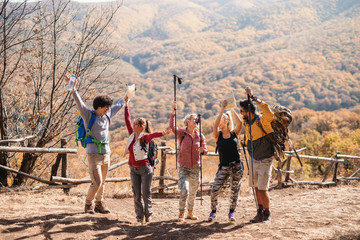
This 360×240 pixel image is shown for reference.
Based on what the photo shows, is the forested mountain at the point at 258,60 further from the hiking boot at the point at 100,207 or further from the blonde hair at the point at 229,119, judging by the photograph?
the hiking boot at the point at 100,207

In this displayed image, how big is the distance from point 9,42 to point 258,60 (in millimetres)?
113838

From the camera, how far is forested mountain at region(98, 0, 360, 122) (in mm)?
79188

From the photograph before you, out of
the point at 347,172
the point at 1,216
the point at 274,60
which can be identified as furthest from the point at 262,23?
the point at 1,216

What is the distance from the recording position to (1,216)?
4625mm

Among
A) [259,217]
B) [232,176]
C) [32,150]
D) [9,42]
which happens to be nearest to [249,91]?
[232,176]

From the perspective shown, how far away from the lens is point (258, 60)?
114 meters

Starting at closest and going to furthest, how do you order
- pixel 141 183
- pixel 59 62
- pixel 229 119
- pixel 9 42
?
1. pixel 141 183
2. pixel 229 119
3. pixel 9 42
4. pixel 59 62

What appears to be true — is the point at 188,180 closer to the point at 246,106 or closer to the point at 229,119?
the point at 229,119

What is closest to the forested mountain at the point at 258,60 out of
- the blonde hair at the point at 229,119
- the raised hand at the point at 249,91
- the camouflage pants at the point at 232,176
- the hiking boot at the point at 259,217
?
the blonde hair at the point at 229,119

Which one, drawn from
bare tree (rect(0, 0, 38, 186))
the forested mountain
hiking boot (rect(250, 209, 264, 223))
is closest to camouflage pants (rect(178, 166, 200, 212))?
hiking boot (rect(250, 209, 264, 223))

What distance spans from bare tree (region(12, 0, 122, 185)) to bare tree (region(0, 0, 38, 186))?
229mm

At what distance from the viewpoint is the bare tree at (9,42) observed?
6.33 meters

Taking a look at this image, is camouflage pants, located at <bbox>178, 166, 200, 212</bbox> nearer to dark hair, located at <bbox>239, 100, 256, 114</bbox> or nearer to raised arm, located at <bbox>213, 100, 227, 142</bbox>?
raised arm, located at <bbox>213, 100, 227, 142</bbox>

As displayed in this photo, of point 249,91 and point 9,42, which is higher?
point 9,42
